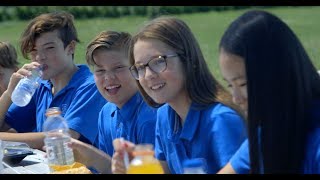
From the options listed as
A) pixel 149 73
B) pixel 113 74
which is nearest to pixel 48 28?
pixel 113 74

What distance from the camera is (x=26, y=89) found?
3.58 metres

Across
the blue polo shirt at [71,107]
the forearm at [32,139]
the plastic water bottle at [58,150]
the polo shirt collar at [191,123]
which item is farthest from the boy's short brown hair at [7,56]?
the polo shirt collar at [191,123]

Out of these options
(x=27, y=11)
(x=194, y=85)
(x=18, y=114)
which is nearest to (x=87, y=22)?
A: (x=27, y=11)

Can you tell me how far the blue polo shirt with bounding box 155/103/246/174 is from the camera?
88.7 inches

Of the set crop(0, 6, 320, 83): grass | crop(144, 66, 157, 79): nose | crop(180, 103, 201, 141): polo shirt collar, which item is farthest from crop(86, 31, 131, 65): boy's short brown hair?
crop(0, 6, 320, 83): grass

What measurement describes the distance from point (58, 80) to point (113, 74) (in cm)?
78

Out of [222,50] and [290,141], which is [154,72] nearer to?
[222,50]

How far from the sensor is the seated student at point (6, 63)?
3934 mm

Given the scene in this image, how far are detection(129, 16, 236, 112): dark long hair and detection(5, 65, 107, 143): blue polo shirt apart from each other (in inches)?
37.2

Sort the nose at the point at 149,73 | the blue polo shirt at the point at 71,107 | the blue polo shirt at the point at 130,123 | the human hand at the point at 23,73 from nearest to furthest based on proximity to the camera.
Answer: the nose at the point at 149,73 < the blue polo shirt at the point at 130,123 < the blue polo shirt at the point at 71,107 < the human hand at the point at 23,73

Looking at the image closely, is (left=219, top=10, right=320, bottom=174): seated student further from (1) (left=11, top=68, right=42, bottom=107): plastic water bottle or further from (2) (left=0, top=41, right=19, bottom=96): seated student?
(2) (left=0, top=41, right=19, bottom=96): seated student

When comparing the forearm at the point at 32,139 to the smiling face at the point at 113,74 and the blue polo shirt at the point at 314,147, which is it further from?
the blue polo shirt at the point at 314,147

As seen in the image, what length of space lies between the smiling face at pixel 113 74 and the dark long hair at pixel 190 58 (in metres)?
0.42

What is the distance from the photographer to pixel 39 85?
3.68 meters
